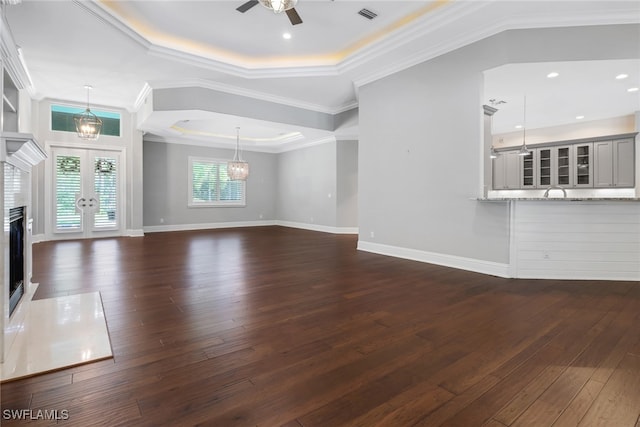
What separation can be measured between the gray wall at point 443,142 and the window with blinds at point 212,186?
6381 millimetres

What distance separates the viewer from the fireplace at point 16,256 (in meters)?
2.75

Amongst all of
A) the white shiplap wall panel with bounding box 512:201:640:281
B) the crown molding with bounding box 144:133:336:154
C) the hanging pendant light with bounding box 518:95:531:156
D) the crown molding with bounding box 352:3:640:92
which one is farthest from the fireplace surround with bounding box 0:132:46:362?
the hanging pendant light with bounding box 518:95:531:156

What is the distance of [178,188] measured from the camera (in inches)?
393

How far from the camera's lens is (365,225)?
6.09 m

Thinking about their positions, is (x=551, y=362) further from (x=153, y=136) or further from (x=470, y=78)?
(x=153, y=136)

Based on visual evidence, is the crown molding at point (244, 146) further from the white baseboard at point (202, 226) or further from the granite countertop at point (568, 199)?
the granite countertop at point (568, 199)

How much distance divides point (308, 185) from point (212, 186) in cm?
326

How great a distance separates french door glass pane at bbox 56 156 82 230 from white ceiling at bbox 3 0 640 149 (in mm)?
1555

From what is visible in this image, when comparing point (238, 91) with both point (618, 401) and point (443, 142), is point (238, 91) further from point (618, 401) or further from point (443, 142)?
point (618, 401)

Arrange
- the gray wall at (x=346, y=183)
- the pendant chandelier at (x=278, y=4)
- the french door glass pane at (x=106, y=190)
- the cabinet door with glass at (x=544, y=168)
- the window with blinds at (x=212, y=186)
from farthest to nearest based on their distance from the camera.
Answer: the window with blinds at (x=212, y=186) → the gray wall at (x=346, y=183) → the cabinet door with glass at (x=544, y=168) → the french door glass pane at (x=106, y=190) → the pendant chandelier at (x=278, y=4)

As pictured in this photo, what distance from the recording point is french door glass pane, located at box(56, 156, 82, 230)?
737 cm

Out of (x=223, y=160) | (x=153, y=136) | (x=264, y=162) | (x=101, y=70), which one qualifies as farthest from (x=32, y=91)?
(x=264, y=162)

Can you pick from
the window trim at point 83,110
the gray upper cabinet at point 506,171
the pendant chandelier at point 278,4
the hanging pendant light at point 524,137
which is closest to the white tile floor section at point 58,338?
the pendant chandelier at point 278,4
